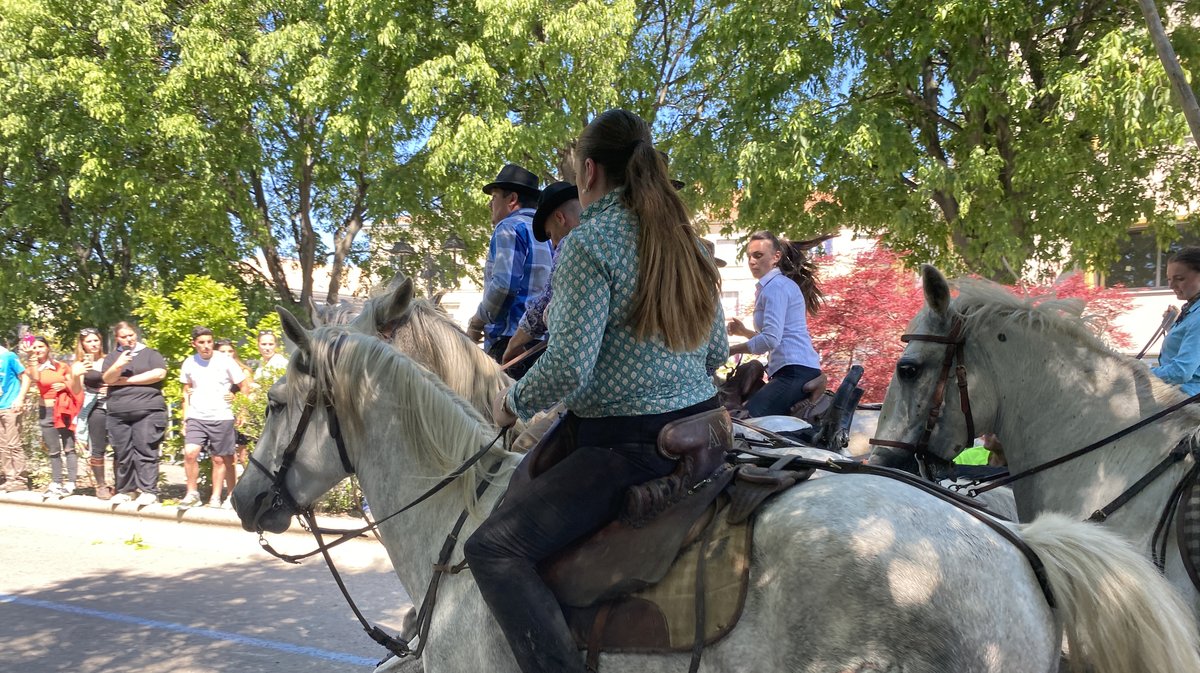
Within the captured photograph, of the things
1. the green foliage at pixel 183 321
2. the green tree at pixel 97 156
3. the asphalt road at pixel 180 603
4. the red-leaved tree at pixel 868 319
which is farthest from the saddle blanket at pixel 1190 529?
the green tree at pixel 97 156

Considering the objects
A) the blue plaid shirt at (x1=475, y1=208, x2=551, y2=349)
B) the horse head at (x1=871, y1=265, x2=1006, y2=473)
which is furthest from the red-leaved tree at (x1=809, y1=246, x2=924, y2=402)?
the horse head at (x1=871, y1=265, x2=1006, y2=473)

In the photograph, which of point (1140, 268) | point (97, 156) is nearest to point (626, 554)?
point (97, 156)

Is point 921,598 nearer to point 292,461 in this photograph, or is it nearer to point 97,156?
point 292,461

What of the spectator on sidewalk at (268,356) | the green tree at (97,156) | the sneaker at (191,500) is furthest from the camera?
the green tree at (97,156)

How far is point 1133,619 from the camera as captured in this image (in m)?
2.38

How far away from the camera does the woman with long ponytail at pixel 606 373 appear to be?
2.67 meters

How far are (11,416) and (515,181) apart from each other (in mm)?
11168

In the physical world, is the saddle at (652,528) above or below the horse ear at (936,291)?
below

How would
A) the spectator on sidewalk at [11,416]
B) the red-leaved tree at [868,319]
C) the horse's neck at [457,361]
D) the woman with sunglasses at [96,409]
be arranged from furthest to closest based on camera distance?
the spectator on sidewalk at [11,416] < the woman with sunglasses at [96,409] < the red-leaved tree at [868,319] < the horse's neck at [457,361]

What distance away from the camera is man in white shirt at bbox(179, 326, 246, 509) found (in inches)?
449

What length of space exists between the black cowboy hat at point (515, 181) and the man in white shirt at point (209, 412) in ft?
23.9

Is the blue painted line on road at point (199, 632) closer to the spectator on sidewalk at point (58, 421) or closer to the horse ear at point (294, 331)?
the horse ear at point (294, 331)

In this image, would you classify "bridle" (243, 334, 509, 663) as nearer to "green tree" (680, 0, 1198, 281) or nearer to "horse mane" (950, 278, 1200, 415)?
"horse mane" (950, 278, 1200, 415)

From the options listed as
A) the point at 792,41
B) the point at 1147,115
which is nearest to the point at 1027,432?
the point at 1147,115
